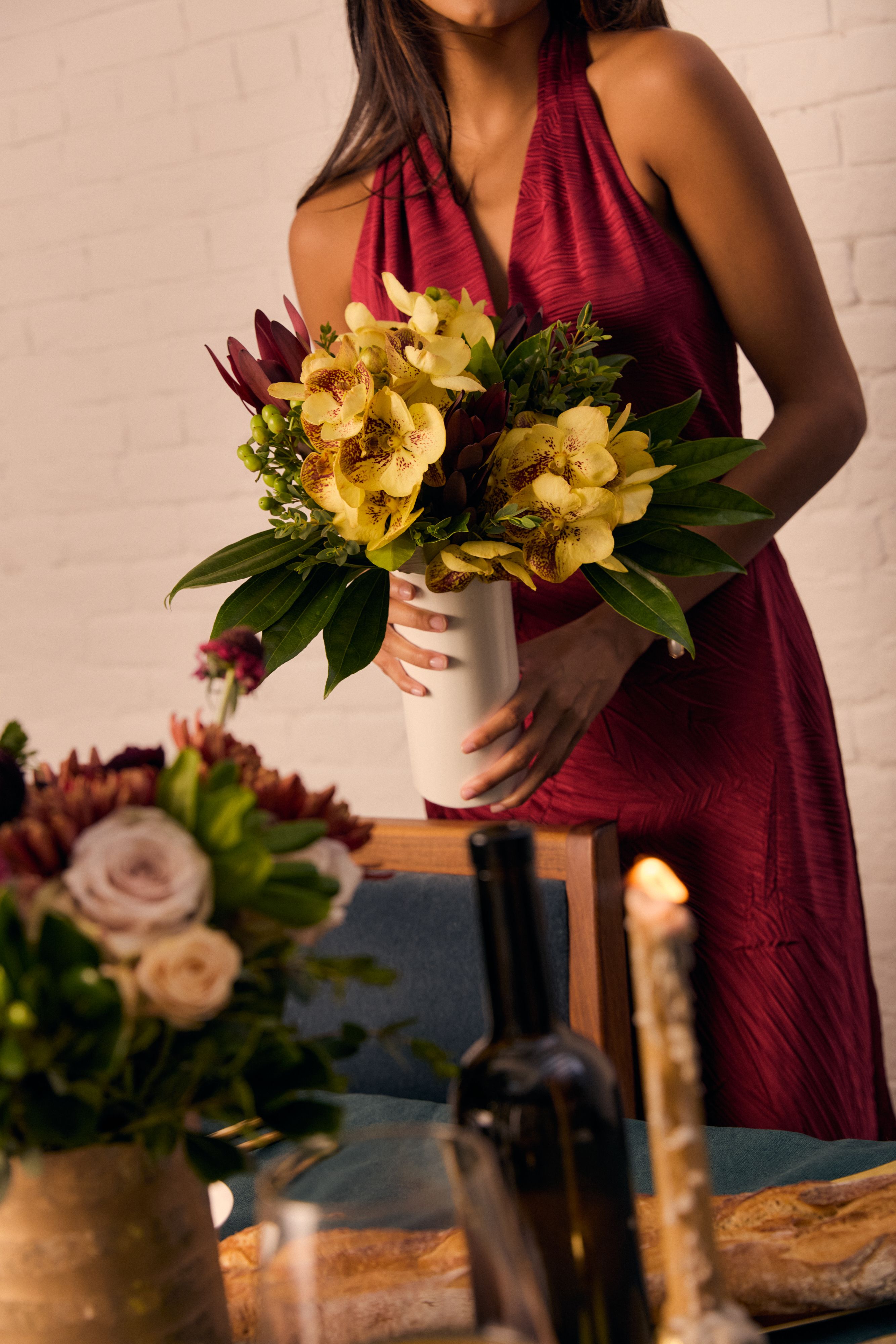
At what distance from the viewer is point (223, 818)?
12.1 inches

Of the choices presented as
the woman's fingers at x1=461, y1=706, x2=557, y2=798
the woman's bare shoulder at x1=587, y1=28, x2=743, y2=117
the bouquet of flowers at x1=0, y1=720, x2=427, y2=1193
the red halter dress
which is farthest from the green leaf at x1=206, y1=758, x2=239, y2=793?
the woman's bare shoulder at x1=587, y1=28, x2=743, y2=117

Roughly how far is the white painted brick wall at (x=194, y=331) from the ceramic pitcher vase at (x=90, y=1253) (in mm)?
1335

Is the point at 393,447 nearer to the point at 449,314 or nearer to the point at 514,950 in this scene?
the point at 449,314

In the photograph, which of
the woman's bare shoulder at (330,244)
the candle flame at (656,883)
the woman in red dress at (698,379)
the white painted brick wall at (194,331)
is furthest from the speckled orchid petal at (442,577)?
the white painted brick wall at (194,331)

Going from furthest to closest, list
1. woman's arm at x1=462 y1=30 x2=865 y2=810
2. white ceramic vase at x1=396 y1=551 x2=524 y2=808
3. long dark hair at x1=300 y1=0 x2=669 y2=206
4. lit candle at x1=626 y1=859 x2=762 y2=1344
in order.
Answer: long dark hair at x1=300 y1=0 x2=669 y2=206, woman's arm at x1=462 y1=30 x2=865 y2=810, white ceramic vase at x1=396 y1=551 x2=524 y2=808, lit candle at x1=626 y1=859 x2=762 y2=1344

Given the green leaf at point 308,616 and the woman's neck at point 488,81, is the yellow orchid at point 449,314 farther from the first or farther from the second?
the woman's neck at point 488,81

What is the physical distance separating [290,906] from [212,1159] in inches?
3.0

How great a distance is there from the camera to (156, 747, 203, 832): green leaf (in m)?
0.31

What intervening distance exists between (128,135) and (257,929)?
186 centimetres

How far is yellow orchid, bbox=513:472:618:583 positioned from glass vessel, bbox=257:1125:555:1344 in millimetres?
454

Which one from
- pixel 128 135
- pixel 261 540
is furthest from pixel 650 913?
pixel 128 135

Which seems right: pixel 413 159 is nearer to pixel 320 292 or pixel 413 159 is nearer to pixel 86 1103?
pixel 320 292

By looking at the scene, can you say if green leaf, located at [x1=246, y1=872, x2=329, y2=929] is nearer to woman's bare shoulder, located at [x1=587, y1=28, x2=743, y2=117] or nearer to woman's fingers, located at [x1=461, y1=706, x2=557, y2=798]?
woman's fingers, located at [x1=461, y1=706, x2=557, y2=798]

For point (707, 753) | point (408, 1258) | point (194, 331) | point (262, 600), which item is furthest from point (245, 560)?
point (194, 331)
